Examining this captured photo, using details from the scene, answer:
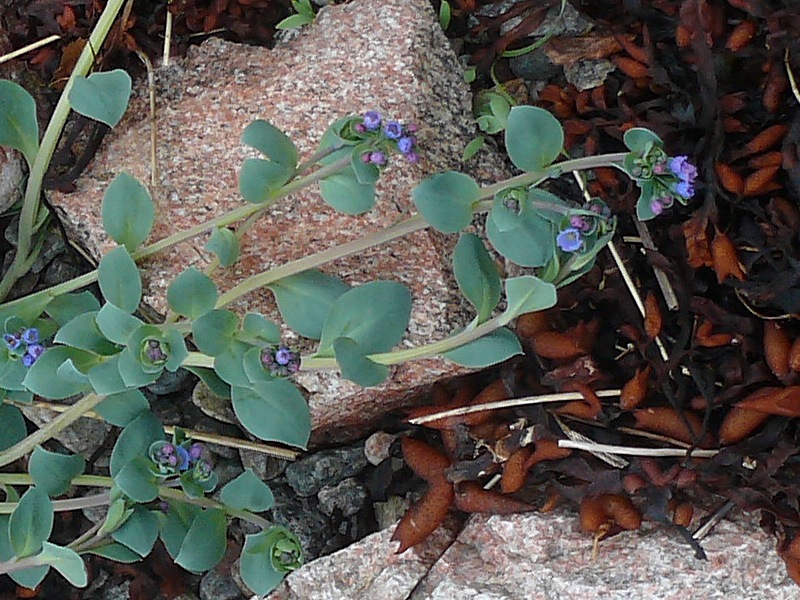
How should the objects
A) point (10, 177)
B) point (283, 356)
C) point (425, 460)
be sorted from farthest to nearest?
1. point (10, 177)
2. point (425, 460)
3. point (283, 356)

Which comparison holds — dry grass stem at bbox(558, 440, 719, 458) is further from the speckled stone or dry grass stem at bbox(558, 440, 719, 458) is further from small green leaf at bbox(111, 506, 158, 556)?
the speckled stone

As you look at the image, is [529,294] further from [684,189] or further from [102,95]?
[102,95]

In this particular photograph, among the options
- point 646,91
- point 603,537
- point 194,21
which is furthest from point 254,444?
point 646,91

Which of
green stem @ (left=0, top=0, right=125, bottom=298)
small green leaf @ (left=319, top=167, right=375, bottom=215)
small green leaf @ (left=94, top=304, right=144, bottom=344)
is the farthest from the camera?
green stem @ (left=0, top=0, right=125, bottom=298)

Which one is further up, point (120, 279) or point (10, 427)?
point (120, 279)

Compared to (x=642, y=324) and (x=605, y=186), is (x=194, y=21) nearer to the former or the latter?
(x=605, y=186)

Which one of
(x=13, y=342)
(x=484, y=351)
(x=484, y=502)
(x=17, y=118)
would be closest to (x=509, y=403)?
(x=484, y=502)

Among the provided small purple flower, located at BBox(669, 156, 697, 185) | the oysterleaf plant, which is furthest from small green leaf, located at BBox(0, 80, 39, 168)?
small purple flower, located at BBox(669, 156, 697, 185)
